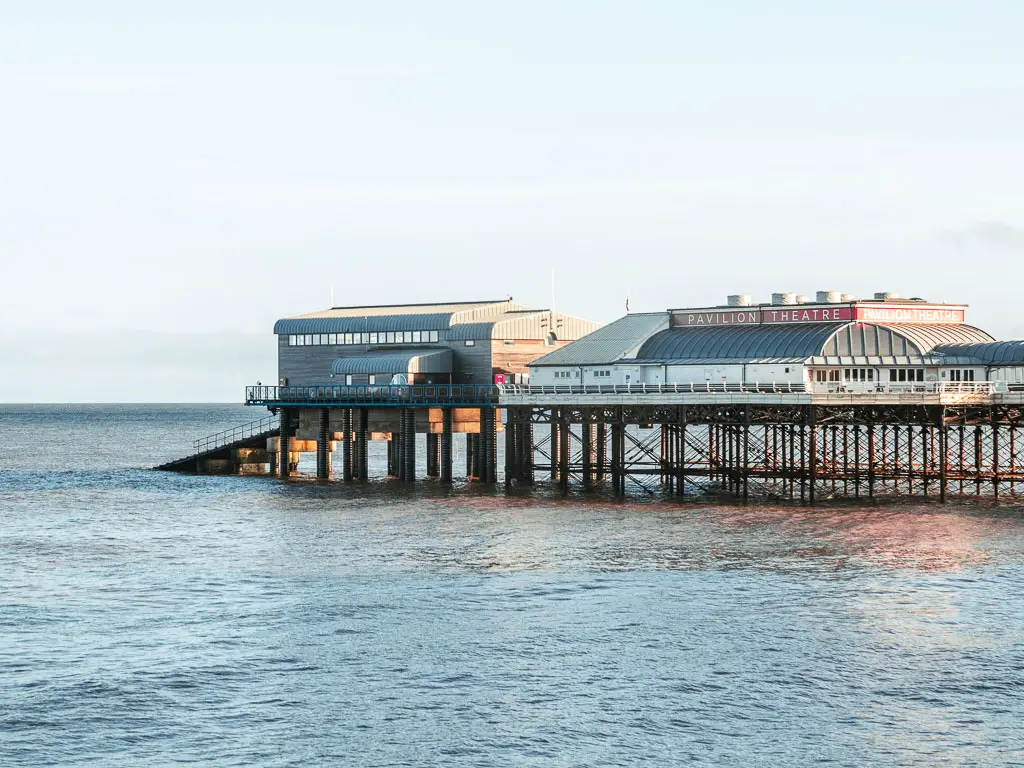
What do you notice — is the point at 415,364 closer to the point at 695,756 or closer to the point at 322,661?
the point at 322,661

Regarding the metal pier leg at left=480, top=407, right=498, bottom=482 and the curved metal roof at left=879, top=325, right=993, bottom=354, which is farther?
the metal pier leg at left=480, top=407, right=498, bottom=482

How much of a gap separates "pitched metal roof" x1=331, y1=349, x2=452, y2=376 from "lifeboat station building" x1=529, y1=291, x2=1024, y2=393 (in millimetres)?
7118

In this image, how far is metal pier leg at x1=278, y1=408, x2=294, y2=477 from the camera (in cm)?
11388

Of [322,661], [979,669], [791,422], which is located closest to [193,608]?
[322,661]

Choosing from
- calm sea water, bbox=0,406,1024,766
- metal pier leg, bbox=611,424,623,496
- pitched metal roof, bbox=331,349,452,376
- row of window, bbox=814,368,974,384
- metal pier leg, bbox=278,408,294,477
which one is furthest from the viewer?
metal pier leg, bbox=278,408,294,477

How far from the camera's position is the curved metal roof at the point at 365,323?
109 meters

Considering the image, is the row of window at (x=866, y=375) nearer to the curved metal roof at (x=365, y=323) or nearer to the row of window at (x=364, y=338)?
the row of window at (x=364, y=338)

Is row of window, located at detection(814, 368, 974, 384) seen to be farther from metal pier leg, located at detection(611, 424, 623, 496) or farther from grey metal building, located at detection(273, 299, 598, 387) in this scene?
grey metal building, located at detection(273, 299, 598, 387)

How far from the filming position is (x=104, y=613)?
55344 mm

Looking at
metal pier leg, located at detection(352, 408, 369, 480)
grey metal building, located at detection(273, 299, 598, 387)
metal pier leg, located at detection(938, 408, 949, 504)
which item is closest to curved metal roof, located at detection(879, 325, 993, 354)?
metal pier leg, located at detection(938, 408, 949, 504)

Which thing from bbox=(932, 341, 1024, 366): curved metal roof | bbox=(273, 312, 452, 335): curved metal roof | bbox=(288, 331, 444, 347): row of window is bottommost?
bbox=(932, 341, 1024, 366): curved metal roof

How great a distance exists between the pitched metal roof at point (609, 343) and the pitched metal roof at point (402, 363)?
6.82 m

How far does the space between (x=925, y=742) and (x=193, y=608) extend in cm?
2772

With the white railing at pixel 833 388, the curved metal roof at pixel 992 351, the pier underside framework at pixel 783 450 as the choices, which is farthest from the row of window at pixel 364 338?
the curved metal roof at pixel 992 351
